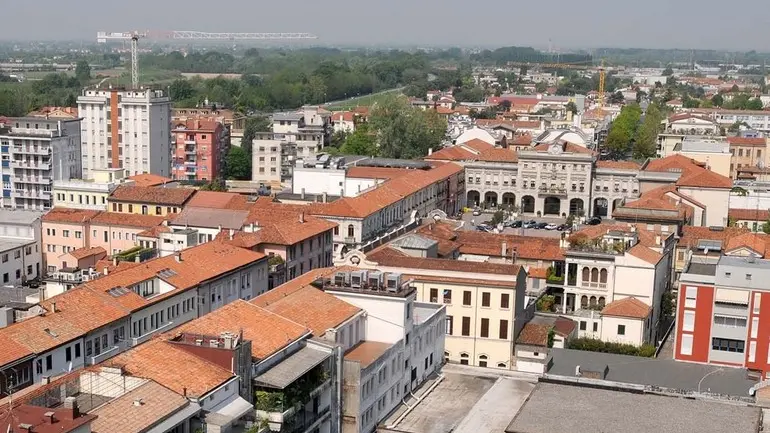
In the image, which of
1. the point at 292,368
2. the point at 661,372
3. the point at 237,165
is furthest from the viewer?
the point at 237,165

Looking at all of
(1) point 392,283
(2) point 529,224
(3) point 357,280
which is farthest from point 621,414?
(2) point 529,224

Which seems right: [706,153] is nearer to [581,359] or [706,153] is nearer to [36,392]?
[581,359]

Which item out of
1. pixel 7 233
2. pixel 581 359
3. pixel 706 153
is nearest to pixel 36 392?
pixel 581 359

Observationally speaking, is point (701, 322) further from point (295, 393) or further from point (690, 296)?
point (295, 393)

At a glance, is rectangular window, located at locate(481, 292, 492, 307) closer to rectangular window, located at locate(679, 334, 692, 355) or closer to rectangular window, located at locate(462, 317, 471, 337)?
rectangular window, located at locate(462, 317, 471, 337)

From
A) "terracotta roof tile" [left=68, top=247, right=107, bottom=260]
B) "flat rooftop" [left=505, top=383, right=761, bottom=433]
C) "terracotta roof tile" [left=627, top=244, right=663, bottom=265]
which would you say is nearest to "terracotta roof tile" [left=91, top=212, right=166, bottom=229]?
"terracotta roof tile" [left=68, top=247, right=107, bottom=260]

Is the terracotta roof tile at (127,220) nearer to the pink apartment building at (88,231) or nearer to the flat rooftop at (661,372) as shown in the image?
the pink apartment building at (88,231)
